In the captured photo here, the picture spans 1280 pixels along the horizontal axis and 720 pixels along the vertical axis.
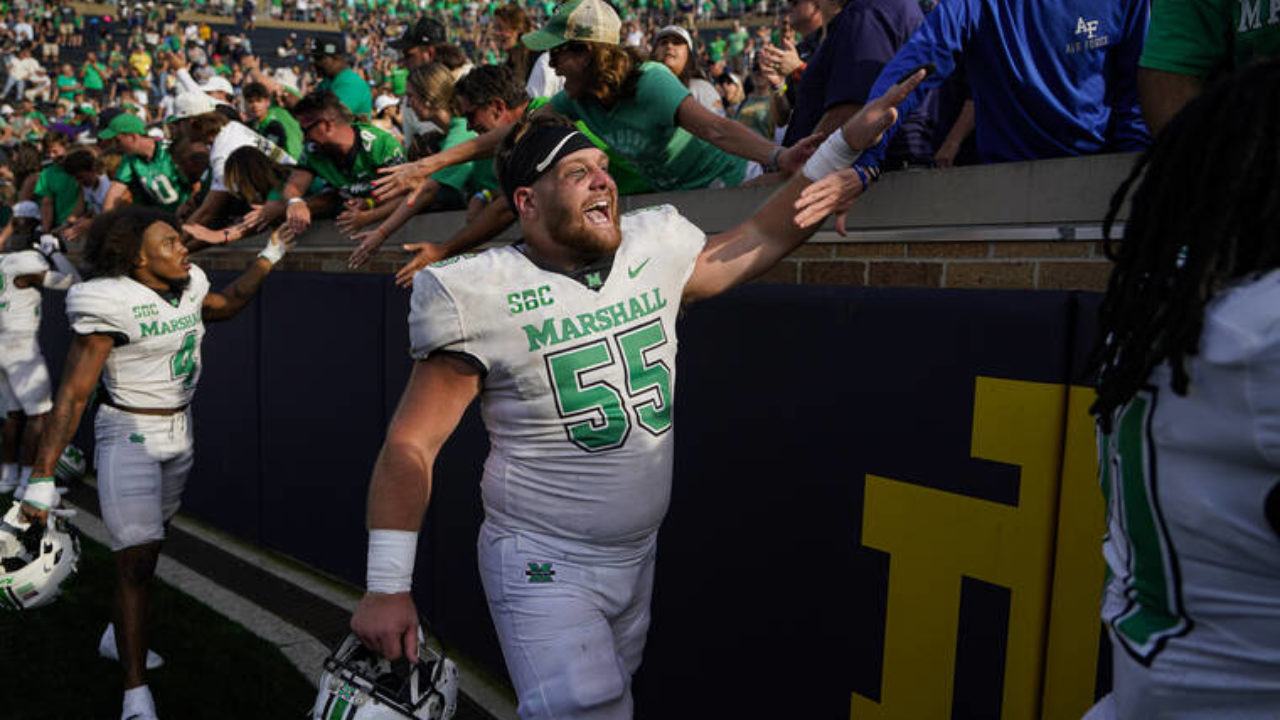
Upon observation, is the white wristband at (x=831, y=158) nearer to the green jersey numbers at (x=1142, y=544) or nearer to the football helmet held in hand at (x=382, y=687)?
the green jersey numbers at (x=1142, y=544)

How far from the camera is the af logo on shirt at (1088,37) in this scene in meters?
3.06

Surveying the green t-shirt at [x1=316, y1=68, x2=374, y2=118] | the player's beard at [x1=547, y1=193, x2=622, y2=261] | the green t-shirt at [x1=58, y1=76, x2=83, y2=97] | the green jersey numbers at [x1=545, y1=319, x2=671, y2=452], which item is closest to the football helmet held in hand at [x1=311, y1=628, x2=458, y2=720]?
the green jersey numbers at [x1=545, y1=319, x2=671, y2=452]

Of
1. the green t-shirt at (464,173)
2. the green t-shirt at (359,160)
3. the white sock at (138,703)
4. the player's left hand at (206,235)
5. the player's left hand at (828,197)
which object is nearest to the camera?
the player's left hand at (828,197)

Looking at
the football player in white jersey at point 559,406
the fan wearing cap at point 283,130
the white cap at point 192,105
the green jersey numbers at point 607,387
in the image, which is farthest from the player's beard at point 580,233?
the white cap at point 192,105

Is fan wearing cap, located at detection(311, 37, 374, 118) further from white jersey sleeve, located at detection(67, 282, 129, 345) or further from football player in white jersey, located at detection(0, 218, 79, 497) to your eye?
white jersey sleeve, located at detection(67, 282, 129, 345)

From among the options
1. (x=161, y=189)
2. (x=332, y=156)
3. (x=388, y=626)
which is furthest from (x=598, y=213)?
(x=161, y=189)

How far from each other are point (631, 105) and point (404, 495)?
7.05ft

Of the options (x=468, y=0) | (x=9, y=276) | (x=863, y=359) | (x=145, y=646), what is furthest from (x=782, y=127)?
(x=468, y=0)

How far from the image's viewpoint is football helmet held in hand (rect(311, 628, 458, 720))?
2.28 m

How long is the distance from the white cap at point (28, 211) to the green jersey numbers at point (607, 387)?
35.6ft

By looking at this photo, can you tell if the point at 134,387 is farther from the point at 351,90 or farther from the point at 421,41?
the point at 351,90

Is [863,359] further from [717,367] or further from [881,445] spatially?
[717,367]

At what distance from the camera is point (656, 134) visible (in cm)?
414

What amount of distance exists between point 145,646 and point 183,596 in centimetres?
146
